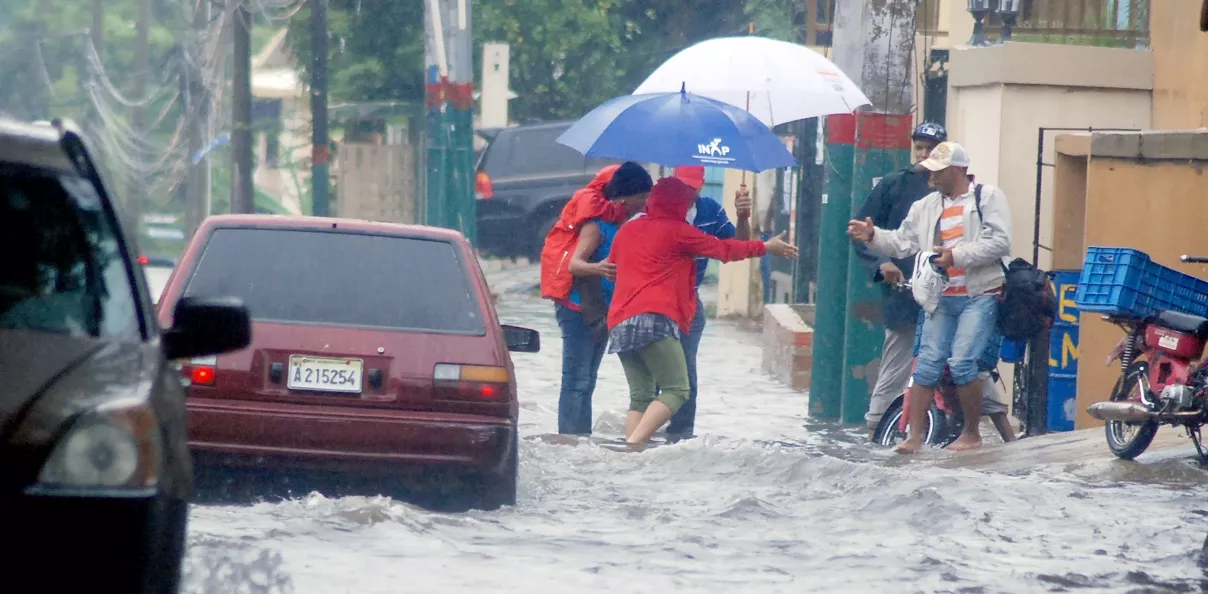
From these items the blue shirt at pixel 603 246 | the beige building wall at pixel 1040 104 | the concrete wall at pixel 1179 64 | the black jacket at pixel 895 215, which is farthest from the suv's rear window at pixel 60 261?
the concrete wall at pixel 1179 64

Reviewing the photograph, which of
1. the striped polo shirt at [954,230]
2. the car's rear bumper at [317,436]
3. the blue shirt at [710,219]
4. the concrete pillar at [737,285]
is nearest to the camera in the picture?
the car's rear bumper at [317,436]

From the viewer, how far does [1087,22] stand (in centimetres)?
1336

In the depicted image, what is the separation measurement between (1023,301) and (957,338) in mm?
387

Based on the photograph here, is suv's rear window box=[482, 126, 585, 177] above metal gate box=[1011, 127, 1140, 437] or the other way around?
above

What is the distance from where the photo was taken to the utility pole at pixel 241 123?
30377 millimetres

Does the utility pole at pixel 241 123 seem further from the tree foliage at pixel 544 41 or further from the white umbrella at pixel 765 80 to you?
the white umbrella at pixel 765 80

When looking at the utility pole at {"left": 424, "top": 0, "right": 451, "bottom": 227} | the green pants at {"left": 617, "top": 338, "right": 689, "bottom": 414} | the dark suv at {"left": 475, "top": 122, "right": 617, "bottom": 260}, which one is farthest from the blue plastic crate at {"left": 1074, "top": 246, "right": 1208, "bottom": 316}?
the dark suv at {"left": 475, "top": 122, "right": 617, "bottom": 260}

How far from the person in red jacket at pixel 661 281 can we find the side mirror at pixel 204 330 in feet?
16.2

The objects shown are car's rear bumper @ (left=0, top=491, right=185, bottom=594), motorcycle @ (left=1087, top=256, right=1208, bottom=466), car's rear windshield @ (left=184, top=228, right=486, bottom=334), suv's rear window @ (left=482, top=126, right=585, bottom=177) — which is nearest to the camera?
car's rear bumper @ (left=0, top=491, right=185, bottom=594)

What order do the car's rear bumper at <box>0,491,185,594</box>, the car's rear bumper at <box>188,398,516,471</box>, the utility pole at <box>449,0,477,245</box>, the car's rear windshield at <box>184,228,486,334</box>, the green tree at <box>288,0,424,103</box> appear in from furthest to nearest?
the green tree at <box>288,0,424,103</box> → the utility pole at <box>449,0,477,245</box> → the car's rear windshield at <box>184,228,486,334</box> → the car's rear bumper at <box>188,398,516,471</box> → the car's rear bumper at <box>0,491,185,594</box>

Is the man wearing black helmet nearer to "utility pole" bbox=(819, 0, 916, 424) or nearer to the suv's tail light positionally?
"utility pole" bbox=(819, 0, 916, 424)

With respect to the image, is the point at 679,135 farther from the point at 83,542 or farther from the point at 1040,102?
the point at 83,542

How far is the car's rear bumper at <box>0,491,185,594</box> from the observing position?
3592 mm

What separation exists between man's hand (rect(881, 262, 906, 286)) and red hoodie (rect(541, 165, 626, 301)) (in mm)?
1468
